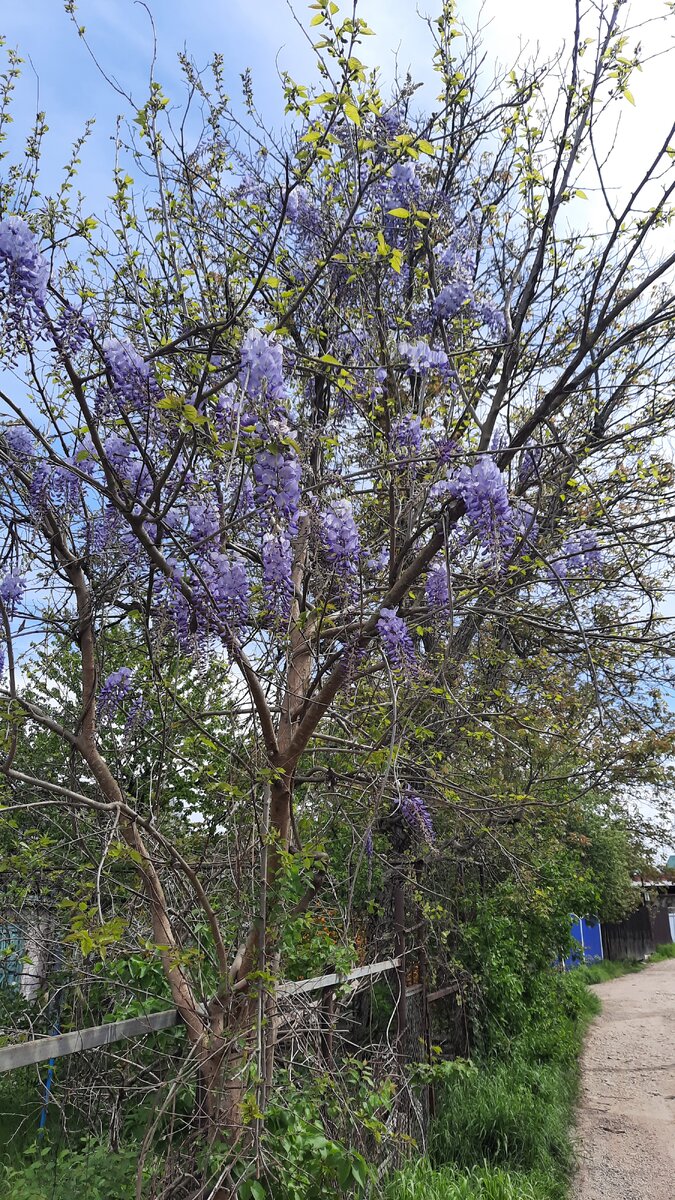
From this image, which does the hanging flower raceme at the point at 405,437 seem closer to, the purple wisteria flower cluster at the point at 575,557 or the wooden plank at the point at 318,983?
the purple wisteria flower cluster at the point at 575,557

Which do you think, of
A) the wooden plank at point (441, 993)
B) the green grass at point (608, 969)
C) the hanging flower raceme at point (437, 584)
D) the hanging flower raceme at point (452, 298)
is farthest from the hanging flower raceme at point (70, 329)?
the green grass at point (608, 969)

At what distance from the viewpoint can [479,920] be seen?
22.2 feet

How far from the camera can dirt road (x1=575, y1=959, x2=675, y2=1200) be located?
5953mm

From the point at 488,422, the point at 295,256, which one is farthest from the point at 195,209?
the point at 488,422

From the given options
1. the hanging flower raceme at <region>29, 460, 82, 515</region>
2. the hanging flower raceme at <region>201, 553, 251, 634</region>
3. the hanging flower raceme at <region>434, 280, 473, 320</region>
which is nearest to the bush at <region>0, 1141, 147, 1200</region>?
the hanging flower raceme at <region>201, 553, 251, 634</region>

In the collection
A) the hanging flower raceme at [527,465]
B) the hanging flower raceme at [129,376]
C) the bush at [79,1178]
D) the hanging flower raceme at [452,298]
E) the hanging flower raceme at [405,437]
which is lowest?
the bush at [79,1178]

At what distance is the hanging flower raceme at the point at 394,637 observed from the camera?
320 centimetres

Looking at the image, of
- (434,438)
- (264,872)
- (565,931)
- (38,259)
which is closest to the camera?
(38,259)

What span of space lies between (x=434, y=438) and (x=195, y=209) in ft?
5.98

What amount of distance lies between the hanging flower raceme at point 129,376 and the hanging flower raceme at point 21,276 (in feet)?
0.86

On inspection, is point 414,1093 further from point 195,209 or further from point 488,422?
point 195,209

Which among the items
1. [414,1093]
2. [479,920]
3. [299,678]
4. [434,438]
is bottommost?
[414,1093]

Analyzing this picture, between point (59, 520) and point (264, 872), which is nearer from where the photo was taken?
point (264, 872)

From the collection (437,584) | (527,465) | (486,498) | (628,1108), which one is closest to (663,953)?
(628,1108)
